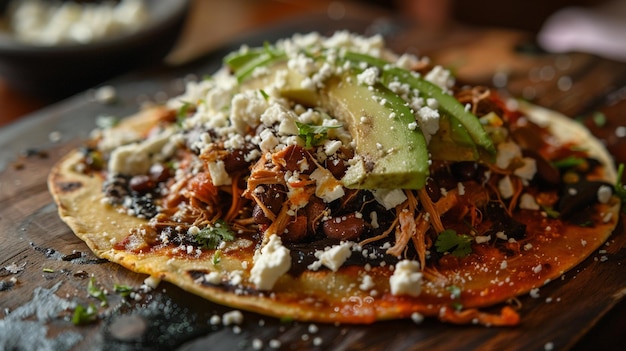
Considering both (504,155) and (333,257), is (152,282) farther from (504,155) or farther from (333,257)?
(504,155)

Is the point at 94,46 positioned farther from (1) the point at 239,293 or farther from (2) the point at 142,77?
(1) the point at 239,293

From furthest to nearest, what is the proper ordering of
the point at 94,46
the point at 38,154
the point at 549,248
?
the point at 94,46 → the point at 38,154 → the point at 549,248

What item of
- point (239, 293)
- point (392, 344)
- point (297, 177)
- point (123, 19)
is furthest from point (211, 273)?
point (123, 19)

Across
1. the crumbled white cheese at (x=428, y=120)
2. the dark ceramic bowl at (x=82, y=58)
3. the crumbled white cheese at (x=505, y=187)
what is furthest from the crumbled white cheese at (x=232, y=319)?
the dark ceramic bowl at (x=82, y=58)

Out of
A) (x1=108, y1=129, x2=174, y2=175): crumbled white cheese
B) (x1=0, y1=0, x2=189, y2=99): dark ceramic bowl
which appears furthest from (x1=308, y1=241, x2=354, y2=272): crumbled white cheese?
(x1=0, y1=0, x2=189, y2=99): dark ceramic bowl

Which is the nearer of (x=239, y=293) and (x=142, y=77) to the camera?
(x=239, y=293)

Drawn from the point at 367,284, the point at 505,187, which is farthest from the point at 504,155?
the point at 367,284

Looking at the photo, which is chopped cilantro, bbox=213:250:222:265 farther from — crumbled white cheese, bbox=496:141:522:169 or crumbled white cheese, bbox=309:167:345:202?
crumbled white cheese, bbox=496:141:522:169
